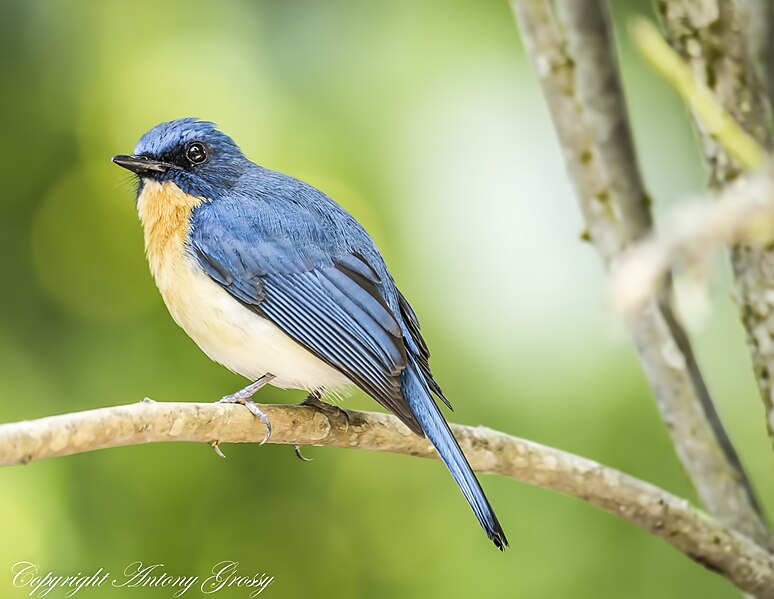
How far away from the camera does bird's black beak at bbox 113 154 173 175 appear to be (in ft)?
9.51

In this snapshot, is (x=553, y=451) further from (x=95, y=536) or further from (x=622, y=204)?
(x=95, y=536)

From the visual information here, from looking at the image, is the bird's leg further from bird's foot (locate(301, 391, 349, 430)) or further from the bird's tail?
the bird's tail

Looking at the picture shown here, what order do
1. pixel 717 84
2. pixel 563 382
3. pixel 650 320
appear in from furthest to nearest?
pixel 563 382 → pixel 650 320 → pixel 717 84

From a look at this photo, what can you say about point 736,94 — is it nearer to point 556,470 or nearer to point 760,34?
point 760,34

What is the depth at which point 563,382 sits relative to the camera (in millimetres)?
3695

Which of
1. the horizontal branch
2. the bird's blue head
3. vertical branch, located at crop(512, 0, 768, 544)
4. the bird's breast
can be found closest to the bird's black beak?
the bird's blue head

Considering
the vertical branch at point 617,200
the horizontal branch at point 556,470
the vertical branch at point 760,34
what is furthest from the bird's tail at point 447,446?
the vertical branch at point 760,34

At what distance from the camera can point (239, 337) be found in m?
2.72

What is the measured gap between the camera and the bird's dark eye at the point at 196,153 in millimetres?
3055

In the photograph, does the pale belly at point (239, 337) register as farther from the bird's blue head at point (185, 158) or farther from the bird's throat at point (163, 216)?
the bird's blue head at point (185, 158)

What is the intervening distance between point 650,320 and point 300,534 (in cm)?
165

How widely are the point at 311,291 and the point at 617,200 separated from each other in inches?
34.0

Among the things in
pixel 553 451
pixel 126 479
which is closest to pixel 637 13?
pixel 553 451

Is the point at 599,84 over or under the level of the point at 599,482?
over
